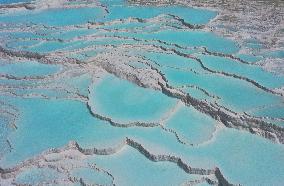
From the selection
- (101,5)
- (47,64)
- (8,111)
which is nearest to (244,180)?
(8,111)

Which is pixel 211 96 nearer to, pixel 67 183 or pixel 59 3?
pixel 67 183

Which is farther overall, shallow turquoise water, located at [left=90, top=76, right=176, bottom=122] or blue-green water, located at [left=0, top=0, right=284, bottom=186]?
shallow turquoise water, located at [left=90, top=76, right=176, bottom=122]

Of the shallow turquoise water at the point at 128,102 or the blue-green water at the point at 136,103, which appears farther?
the shallow turquoise water at the point at 128,102

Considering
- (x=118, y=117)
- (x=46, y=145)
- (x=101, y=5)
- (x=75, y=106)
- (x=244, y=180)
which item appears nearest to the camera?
(x=244, y=180)

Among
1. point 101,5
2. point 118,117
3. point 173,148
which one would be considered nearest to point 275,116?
point 173,148

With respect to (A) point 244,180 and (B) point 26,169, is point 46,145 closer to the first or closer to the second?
(B) point 26,169

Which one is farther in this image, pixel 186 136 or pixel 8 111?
pixel 8 111

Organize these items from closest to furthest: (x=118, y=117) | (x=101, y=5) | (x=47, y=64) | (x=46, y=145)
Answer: (x=46, y=145) → (x=118, y=117) → (x=47, y=64) → (x=101, y=5)
